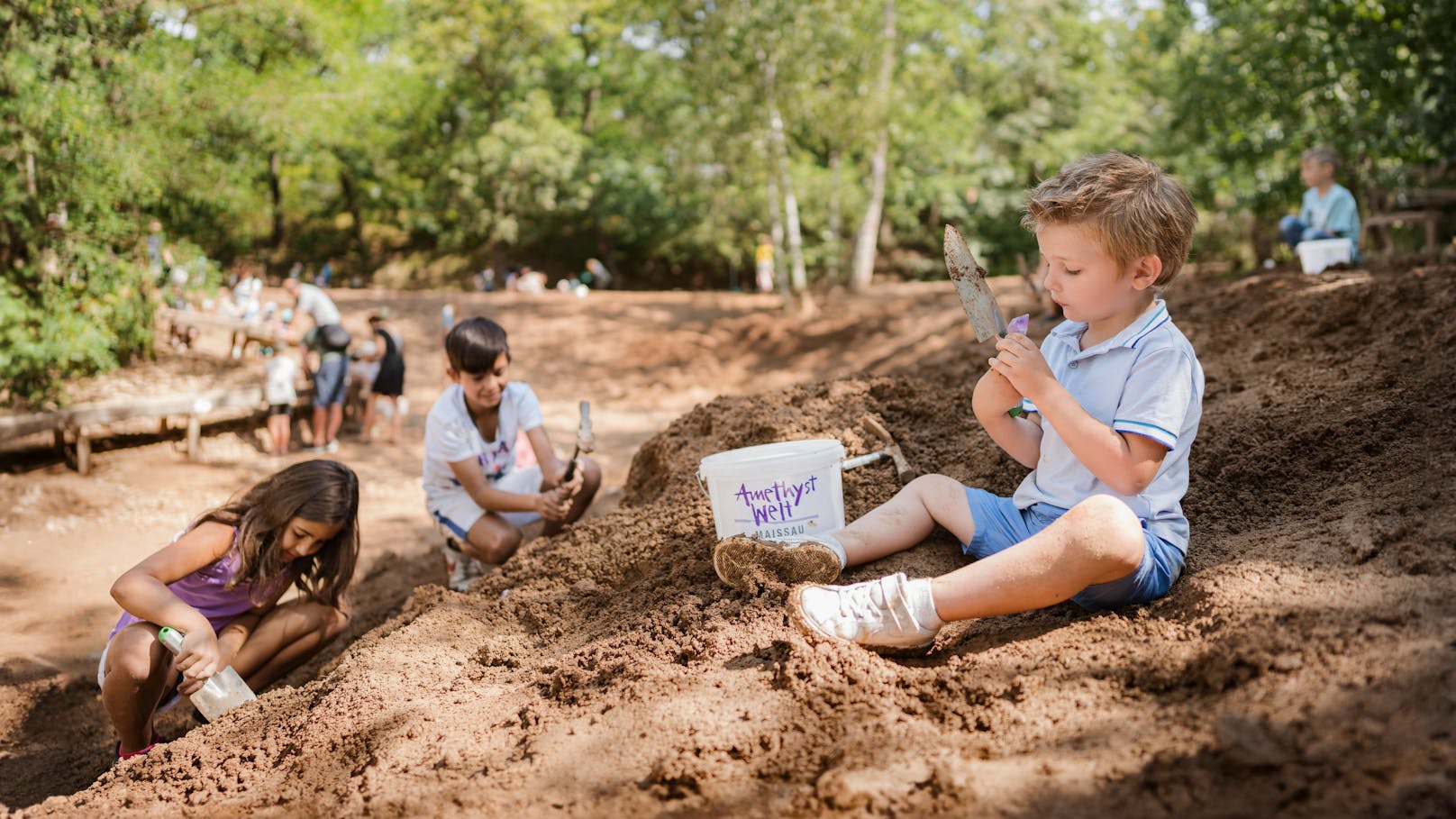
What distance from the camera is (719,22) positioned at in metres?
11.3

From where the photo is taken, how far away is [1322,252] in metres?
5.79

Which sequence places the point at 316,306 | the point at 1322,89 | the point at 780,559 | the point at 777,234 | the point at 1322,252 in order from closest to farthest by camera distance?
1. the point at 780,559
2. the point at 1322,252
3. the point at 316,306
4. the point at 1322,89
5. the point at 777,234

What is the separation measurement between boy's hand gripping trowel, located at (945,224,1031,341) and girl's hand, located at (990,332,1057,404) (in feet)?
0.42

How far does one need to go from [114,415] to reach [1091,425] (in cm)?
735

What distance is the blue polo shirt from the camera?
2076 millimetres

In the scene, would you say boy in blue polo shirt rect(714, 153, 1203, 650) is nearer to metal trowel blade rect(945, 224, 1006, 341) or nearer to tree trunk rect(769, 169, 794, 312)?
metal trowel blade rect(945, 224, 1006, 341)

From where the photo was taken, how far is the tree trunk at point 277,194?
22.1m

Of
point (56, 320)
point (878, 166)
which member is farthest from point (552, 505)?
point (878, 166)

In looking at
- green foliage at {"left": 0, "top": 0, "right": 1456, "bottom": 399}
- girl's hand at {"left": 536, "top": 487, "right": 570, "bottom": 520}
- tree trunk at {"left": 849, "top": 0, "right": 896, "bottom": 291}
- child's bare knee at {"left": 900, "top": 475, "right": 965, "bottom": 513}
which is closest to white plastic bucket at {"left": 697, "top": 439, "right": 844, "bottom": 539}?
child's bare knee at {"left": 900, "top": 475, "right": 965, "bottom": 513}

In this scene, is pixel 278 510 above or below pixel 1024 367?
below

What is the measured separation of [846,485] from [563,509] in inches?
46.2

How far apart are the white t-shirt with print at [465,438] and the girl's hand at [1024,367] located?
2.16 meters

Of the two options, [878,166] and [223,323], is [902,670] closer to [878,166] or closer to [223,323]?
[223,323]

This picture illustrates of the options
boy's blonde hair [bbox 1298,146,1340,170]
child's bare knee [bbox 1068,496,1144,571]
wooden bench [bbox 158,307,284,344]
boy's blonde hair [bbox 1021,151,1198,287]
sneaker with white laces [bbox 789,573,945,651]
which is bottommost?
sneaker with white laces [bbox 789,573,945,651]
